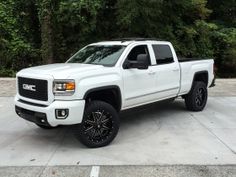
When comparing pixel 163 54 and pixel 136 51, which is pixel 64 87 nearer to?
pixel 136 51

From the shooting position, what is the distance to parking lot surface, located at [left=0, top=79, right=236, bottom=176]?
5.12 meters

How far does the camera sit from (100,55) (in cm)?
705

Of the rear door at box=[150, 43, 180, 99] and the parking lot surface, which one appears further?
the rear door at box=[150, 43, 180, 99]

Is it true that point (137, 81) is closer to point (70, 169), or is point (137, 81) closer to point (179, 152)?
point (179, 152)

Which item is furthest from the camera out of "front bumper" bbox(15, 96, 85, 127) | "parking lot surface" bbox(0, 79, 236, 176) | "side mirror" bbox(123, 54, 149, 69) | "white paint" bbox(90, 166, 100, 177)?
"side mirror" bbox(123, 54, 149, 69)

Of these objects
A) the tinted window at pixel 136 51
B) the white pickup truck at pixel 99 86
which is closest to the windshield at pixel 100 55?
the white pickup truck at pixel 99 86

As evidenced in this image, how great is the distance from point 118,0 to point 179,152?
9265 millimetres

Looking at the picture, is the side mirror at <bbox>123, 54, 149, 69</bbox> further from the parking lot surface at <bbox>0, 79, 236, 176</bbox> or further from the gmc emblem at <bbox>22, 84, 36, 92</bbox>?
the gmc emblem at <bbox>22, 84, 36, 92</bbox>

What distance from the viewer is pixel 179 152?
19.1 ft

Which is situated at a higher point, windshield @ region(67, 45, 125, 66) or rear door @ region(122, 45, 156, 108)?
windshield @ region(67, 45, 125, 66)

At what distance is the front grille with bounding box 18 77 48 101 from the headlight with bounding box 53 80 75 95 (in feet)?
0.65

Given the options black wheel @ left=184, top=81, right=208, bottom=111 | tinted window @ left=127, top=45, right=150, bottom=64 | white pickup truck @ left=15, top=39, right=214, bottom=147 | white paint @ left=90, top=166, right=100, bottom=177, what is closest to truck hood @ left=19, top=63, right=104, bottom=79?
white pickup truck @ left=15, top=39, right=214, bottom=147

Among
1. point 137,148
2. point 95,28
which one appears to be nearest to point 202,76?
point 137,148

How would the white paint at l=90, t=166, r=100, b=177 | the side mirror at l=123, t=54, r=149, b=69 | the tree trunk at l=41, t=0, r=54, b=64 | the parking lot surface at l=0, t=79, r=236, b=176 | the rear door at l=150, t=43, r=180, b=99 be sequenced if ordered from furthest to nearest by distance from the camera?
1. the tree trunk at l=41, t=0, r=54, b=64
2. the rear door at l=150, t=43, r=180, b=99
3. the side mirror at l=123, t=54, r=149, b=69
4. the parking lot surface at l=0, t=79, r=236, b=176
5. the white paint at l=90, t=166, r=100, b=177
